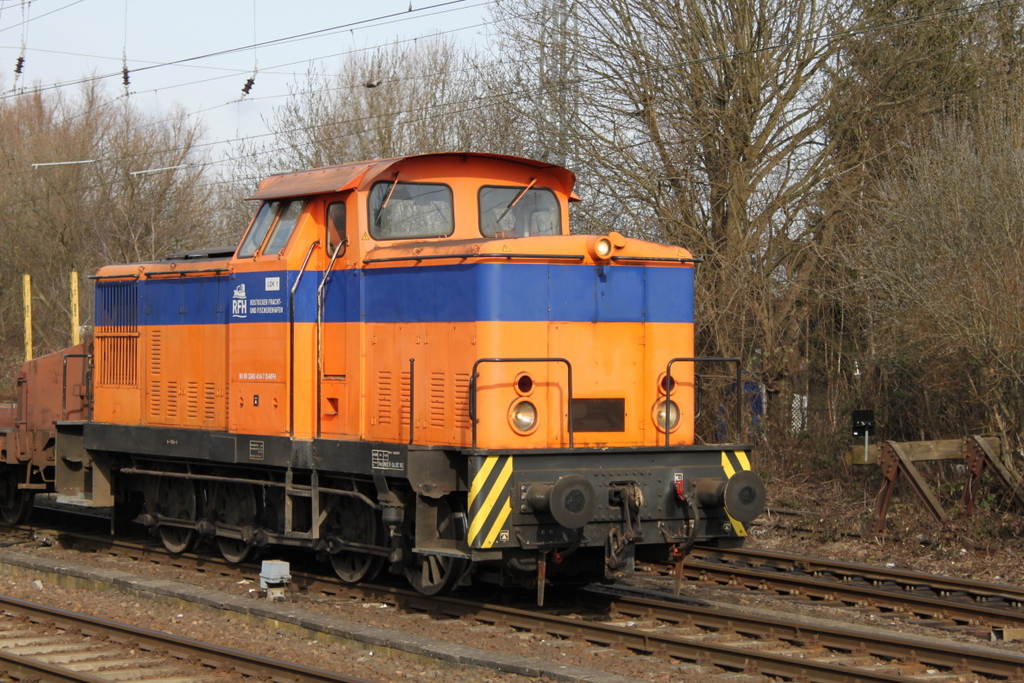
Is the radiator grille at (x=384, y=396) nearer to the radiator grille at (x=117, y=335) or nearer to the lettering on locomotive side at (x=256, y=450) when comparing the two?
the lettering on locomotive side at (x=256, y=450)

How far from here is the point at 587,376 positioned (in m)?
8.30

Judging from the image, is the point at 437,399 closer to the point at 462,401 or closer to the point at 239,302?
the point at 462,401

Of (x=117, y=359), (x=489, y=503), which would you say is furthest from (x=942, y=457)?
(x=117, y=359)

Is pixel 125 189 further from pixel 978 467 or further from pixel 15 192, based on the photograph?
pixel 978 467

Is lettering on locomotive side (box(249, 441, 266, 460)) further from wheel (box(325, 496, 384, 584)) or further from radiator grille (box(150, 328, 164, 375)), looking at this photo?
radiator grille (box(150, 328, 164, 375))

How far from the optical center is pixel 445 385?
8273 millimetres

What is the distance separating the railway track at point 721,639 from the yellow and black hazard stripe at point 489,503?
3.20 feet

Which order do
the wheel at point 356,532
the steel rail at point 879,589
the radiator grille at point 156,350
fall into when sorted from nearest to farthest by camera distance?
the steel rail at point 879,589 < the wheel at point 356,532 < the radiator grille at point 156,350

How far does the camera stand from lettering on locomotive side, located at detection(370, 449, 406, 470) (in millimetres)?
8130

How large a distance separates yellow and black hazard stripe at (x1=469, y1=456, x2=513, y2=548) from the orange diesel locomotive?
0.01 m

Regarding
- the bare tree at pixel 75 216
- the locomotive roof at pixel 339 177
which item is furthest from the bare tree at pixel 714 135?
the bare tree at pixel 75 216

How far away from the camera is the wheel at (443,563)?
27.1 ft

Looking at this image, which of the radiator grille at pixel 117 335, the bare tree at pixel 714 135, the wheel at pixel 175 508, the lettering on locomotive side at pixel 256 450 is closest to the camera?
the lettering on locomotive side at pixel 256 450

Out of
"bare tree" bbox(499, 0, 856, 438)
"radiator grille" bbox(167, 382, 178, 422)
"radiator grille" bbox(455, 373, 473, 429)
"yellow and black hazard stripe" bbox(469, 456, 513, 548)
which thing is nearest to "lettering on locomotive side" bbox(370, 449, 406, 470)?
"radiator grille" bbox(455, 373, 473, 429)
